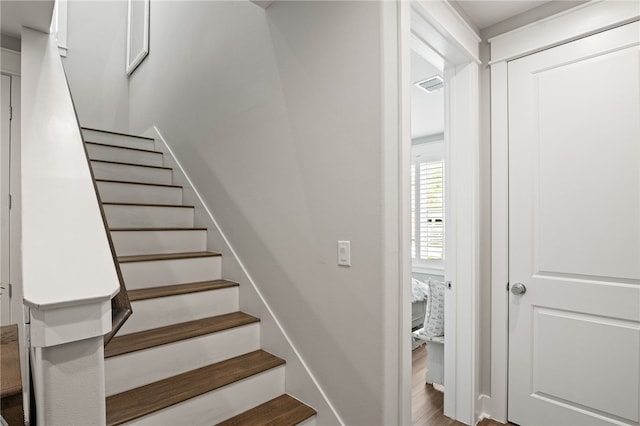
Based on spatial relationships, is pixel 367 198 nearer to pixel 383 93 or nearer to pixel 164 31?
pixel 383 93

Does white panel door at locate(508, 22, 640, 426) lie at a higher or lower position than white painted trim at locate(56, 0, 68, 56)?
lower

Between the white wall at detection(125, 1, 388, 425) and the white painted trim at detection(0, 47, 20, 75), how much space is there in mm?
1284

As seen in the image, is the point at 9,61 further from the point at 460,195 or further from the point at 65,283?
the point at 460,195

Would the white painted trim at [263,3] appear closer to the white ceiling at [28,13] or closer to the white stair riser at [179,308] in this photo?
the white ceiling at [28,13]

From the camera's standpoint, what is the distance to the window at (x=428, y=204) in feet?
18.4

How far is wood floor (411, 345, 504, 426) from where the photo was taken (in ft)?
7.34

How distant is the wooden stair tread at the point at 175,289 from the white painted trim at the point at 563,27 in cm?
234

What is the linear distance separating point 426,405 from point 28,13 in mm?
3326

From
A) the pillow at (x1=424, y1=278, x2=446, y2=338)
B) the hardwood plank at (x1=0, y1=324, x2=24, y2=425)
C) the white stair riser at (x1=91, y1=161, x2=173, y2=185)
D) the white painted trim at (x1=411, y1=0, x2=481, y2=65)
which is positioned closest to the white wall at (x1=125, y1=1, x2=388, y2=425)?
the white painted trim at (x1=411, y1=0, x2=481, y2=65)

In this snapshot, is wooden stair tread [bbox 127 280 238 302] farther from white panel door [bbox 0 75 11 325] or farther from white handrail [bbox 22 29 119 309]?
white panel door [bbox 0 75 11 325]

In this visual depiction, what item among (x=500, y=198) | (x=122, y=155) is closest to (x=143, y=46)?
(x=122, y=155)

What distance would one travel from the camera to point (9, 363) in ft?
4.21

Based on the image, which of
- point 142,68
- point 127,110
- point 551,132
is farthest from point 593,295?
point 127,110

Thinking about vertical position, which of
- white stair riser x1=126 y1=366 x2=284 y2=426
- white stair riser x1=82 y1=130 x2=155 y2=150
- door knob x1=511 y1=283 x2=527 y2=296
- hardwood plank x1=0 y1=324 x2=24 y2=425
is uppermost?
white stair riser x1=82 y1=130 x2=155 y2=150
